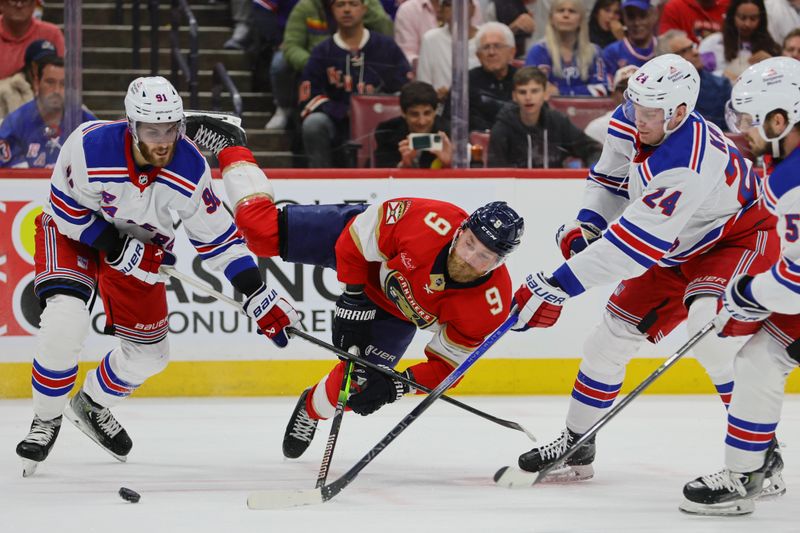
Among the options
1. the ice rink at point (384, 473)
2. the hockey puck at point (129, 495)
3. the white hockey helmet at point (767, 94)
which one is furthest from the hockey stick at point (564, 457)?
the hockey puck at point (129, 495)

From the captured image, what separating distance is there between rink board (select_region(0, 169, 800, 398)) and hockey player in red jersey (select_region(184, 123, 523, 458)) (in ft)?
5.30

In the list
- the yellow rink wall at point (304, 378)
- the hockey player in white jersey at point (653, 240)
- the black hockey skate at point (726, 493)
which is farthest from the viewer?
the yellow rink wall at point (304, 378)

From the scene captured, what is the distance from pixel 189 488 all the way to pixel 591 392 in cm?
141

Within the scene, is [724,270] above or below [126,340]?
above

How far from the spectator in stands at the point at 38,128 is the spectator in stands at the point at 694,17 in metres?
3.44

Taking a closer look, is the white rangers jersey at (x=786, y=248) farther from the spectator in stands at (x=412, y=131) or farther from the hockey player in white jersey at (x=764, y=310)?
the spectator in stands at (x=412, y=131)

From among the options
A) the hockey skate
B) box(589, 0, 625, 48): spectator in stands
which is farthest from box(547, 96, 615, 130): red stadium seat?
the hockey skate

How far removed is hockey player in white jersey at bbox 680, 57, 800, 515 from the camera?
338 centimetres

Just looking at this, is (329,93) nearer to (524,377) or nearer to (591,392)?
(524,377)

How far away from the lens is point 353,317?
418 cm

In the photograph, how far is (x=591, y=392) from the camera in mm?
4246

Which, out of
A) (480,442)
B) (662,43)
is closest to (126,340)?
(480,442)

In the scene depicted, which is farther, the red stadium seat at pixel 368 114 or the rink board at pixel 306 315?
the red stadium seat at pixel 368 114

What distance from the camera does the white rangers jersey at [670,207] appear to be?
379 cm
